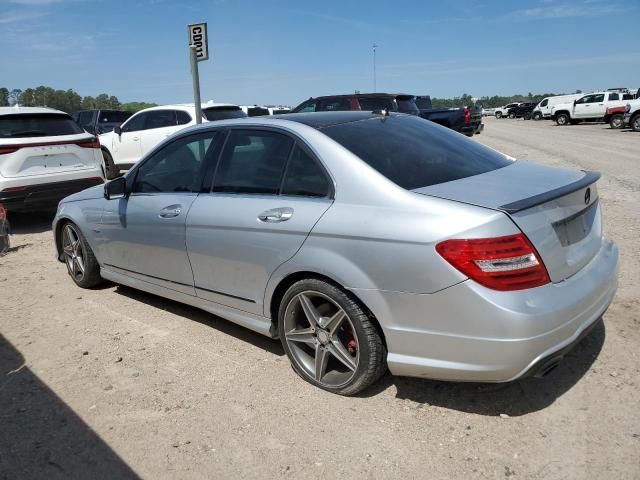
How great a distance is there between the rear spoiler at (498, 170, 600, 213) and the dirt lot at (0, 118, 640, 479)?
1.12 meters

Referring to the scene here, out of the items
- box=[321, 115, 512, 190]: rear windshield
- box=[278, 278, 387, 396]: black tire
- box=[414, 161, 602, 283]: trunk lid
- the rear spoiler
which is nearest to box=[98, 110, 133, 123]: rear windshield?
box=[321, 115, 512, 190]: rear windshield

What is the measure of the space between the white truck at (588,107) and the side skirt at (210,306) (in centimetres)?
3449

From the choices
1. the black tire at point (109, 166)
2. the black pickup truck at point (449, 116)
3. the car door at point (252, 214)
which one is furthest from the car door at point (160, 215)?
the black pickup truck at point (449, 116)

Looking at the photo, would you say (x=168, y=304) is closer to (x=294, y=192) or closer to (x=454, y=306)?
(x=294, y=192)

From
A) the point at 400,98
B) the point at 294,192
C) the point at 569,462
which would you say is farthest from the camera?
the point at 400,98

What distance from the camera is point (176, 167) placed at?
411 cm

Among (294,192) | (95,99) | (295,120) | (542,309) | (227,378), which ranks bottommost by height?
(227,378)

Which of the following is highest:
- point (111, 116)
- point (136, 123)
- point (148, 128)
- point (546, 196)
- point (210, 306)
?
point (111, 116)

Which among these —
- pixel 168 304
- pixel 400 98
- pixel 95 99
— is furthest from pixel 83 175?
pixel 95 99

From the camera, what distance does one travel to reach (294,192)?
321 cm

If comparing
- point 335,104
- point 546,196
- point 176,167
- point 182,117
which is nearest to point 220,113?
point 182,117

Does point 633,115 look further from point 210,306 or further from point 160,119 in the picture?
point 210,306

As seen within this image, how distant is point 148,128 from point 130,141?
61cm

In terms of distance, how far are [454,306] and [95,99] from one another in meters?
42.9
